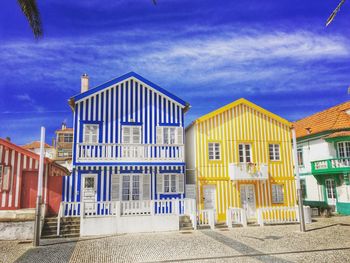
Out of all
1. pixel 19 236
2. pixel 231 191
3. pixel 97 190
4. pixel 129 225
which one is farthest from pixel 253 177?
pixel 19 236

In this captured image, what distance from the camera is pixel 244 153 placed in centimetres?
2162

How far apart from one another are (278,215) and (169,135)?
348 inches

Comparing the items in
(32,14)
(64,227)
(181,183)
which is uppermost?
(32,14)

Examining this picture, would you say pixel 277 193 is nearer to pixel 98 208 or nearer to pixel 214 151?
pixel 214 151

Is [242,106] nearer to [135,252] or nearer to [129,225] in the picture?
[129,225]

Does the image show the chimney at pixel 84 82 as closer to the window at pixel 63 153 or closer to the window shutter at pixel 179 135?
the window shutter at pixel 179 135

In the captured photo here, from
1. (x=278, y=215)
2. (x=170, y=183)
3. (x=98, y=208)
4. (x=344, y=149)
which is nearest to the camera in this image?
(x=98, y=208)

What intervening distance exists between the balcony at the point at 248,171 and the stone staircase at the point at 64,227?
10290 millimetres

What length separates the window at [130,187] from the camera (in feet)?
62.0

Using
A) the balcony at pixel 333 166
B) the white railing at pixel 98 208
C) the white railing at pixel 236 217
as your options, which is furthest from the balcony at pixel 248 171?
the white railing at pixel 98 208

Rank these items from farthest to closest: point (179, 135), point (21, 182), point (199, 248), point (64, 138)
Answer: point (64, 138) < point (179, 135) < point (21, 182) < point (199, 248)

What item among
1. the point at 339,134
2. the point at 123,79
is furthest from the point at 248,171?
the point at 123,79

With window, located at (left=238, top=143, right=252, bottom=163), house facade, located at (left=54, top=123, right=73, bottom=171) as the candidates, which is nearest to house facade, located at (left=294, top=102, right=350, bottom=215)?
window, located at (left=238, top=143, right=252, bottom=163)

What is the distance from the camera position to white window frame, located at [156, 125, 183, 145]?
20.2m
